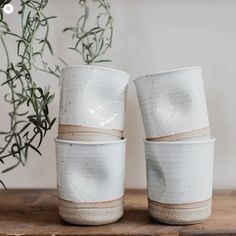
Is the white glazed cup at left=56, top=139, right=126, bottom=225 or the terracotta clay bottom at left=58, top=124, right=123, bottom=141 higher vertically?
the terracotta clay bottom at left=58, top=124, right=123, bottom=141

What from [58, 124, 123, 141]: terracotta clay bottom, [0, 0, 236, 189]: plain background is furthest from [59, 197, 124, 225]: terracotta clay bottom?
[0, 0, 236, 189]: plain background

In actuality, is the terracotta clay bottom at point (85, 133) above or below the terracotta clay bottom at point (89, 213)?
above

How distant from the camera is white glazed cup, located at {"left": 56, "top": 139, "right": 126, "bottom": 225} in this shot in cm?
60

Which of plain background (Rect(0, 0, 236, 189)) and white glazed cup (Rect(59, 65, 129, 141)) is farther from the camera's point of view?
plain background (Rect(0, 0, 236, 189))

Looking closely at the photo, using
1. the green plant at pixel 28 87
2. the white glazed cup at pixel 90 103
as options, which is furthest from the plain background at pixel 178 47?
the white glazed cup at pixel 90 103

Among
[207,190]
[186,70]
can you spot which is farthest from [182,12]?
[207,190]

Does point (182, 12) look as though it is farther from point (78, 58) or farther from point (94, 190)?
point (94, 190)

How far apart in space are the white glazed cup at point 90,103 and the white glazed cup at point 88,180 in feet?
0.07

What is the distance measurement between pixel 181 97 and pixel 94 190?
206 mm

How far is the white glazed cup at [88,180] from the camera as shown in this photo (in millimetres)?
600

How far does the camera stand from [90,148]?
1.95 feet

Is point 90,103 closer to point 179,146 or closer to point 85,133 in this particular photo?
point 85,133

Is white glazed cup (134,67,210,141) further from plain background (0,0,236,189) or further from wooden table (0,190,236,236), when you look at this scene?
plain background (0,0,236,189)

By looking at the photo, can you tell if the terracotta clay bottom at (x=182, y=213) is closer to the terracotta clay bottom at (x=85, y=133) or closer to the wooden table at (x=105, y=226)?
the wooden table at (x=105, y=226)
